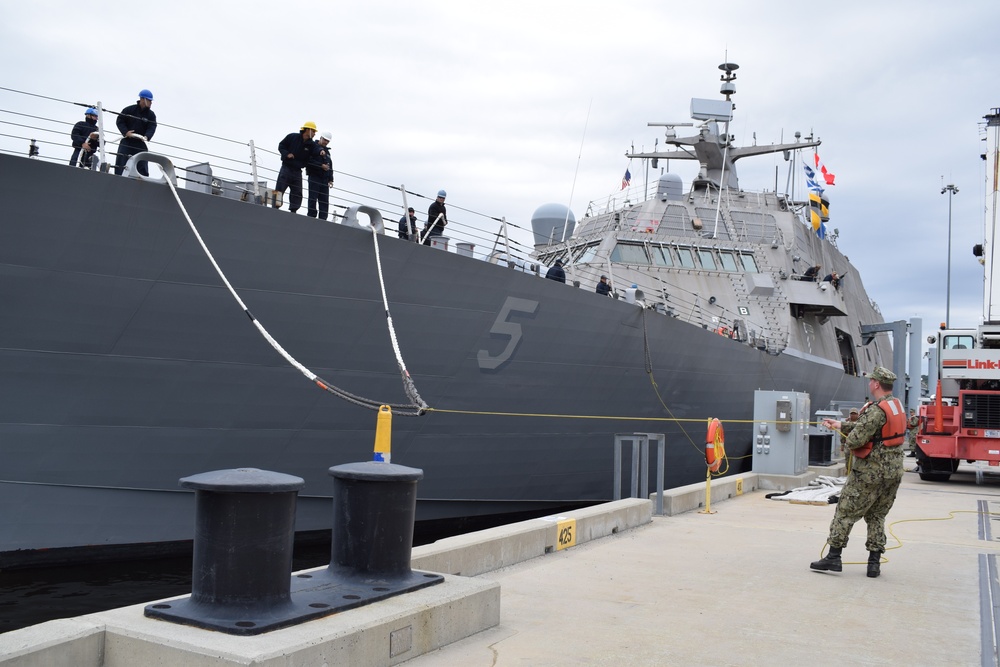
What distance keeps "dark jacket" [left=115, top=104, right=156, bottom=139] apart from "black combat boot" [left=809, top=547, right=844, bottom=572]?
6.31 metres

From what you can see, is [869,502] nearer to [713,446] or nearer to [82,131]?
[713,446]

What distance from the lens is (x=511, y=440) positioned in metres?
9.66

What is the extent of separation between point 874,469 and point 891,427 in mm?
294

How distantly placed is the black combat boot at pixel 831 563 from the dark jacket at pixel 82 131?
6.51 meters

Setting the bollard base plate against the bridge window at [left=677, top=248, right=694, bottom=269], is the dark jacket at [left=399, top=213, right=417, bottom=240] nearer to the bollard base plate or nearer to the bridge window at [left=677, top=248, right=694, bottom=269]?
the bollard base plate

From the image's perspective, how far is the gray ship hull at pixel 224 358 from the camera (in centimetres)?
654

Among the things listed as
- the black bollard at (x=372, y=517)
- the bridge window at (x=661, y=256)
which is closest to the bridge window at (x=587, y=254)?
the bridge window at (x=661, y=256)

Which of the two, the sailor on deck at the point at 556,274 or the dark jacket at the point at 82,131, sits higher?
the dark jacket at the point at 82,131

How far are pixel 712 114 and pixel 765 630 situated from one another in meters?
18.0

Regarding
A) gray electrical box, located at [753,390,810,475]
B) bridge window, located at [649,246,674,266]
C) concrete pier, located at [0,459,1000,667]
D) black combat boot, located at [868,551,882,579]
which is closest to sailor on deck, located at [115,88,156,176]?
concrete pier, located at [0,459,1000,667]

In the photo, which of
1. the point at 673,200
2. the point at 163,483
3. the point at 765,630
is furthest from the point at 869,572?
the point at 673,200

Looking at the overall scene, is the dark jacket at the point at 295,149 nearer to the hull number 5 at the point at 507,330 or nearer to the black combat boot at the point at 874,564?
the hull number 5 at the point at 507,330

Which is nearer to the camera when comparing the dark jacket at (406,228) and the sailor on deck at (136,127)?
the sailor on deck at (136,127)

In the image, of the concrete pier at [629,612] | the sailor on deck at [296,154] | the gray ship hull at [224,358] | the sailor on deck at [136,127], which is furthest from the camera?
the sailor on deck at [296,154]
